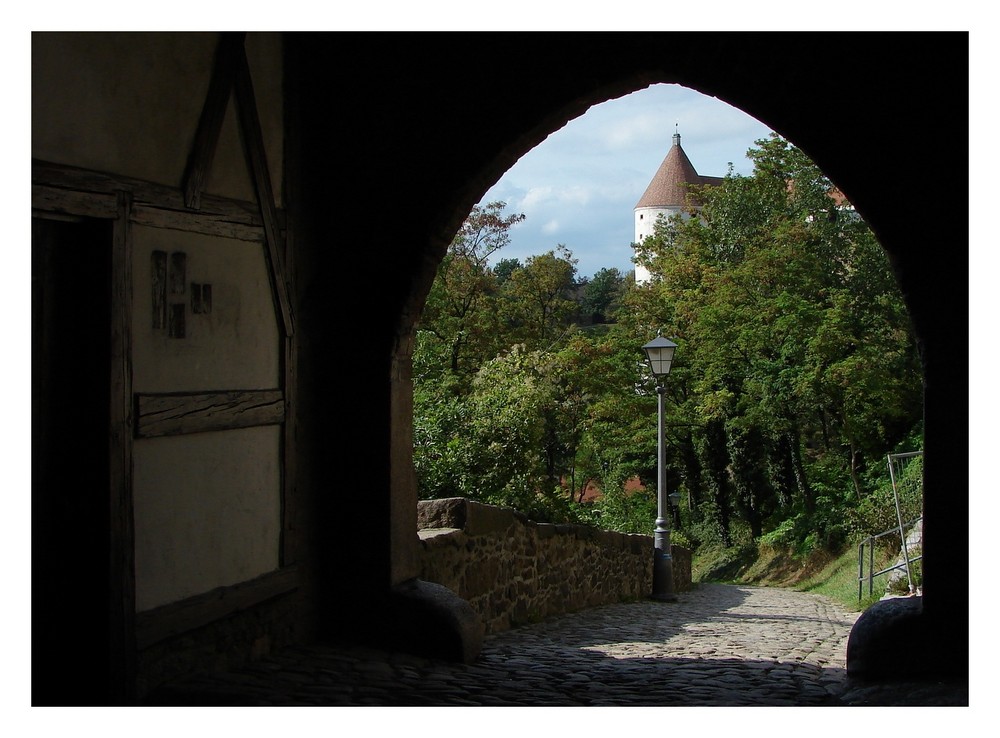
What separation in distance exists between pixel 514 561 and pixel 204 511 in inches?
136

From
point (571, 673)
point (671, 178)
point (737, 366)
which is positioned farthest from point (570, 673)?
point (671, 178)

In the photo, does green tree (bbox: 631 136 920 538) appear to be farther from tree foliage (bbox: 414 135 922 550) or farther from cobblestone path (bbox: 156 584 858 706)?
cobblestone path (bbox: 156 584 858 706)

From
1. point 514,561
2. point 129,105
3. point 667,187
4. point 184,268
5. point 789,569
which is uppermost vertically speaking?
point 667,187

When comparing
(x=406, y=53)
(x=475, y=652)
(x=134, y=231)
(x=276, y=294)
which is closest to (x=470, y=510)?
(x=475, y=652)

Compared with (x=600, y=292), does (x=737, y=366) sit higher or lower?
lower

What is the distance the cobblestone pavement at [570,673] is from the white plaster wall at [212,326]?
4.02ft

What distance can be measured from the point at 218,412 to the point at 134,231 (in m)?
0.88

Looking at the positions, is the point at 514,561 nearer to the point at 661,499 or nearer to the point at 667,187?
the point at 661,499

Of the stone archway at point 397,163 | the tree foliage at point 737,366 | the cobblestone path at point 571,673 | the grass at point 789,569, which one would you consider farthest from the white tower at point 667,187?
the stone archway at point 397,163

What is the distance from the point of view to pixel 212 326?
4.34m

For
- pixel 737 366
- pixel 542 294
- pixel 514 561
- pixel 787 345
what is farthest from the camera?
pixel 542 294

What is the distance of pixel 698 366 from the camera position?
20.3 metres

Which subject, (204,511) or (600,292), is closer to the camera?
(204,511)

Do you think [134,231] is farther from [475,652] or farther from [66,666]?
[475,652]
